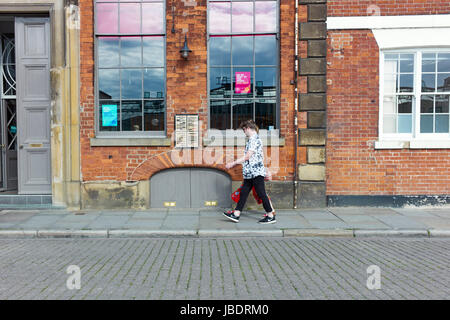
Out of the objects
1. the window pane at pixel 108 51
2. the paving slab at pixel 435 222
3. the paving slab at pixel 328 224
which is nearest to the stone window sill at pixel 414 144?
the paving slab at pixel 435 222

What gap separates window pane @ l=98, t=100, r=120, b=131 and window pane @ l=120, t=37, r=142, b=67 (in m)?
0.97

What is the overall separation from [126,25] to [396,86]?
649cm

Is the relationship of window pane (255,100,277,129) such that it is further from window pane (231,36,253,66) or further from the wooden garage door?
the wooden garage door

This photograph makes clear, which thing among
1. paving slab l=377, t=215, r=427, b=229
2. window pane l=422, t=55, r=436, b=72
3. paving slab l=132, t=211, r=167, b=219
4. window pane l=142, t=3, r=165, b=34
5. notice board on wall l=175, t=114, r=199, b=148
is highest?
window pane l=142, t=3, r=165, b=34

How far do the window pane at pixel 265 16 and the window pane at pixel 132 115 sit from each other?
3.34 metres

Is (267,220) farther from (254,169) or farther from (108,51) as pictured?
(108,51)

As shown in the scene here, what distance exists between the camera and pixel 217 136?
8.62 meters

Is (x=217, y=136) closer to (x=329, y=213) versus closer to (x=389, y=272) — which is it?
(x=329, y=213)

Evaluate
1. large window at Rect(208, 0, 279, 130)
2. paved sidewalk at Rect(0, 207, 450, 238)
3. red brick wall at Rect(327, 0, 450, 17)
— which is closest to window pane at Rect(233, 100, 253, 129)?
large window at Rect(208, 0, 279, 130)

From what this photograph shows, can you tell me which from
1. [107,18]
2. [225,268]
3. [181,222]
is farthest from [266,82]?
[225,268]

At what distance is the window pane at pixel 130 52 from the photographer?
8648 millimetres

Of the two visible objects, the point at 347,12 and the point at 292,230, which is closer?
the point at 292,230

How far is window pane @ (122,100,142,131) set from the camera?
8.74 m

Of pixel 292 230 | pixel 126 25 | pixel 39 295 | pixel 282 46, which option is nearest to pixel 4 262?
pixel 39 295
